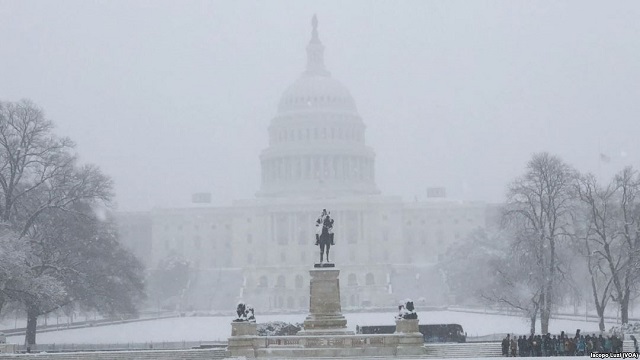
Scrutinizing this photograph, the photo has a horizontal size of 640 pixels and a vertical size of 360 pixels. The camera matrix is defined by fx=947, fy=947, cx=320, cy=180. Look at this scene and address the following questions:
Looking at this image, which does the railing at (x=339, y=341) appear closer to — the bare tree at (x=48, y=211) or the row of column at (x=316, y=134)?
the bare tree at (x=48, y=211)

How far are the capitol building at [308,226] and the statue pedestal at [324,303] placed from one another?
75.2 m

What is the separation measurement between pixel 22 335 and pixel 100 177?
15440 millimetres

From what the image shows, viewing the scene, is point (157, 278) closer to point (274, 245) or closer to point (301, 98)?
point (274, 245)

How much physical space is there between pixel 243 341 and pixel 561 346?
11439mm

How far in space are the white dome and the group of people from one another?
11929 cm

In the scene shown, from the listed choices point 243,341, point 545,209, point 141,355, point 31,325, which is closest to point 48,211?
point 31,325

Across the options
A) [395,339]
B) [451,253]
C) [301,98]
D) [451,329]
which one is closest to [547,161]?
[451,329]

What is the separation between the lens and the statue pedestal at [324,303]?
35594 mm

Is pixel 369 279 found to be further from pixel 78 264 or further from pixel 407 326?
pixel 407 326

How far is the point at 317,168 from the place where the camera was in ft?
479

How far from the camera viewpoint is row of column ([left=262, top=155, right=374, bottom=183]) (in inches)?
5738

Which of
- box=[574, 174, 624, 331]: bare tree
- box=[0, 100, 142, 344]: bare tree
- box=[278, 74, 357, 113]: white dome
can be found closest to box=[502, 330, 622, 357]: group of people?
box=[574, 174, 624, 331]: bare tree

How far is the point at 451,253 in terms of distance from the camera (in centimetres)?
10788

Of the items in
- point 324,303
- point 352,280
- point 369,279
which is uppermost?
point 369,279
